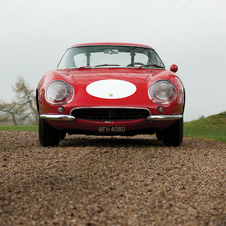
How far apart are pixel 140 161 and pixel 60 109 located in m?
1.30

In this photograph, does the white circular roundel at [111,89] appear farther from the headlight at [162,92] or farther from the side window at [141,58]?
the side window at [141,58]

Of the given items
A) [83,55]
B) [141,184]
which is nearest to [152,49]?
[83,55]

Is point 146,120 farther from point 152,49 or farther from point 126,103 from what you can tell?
point 152,49

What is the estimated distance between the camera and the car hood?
4.08m

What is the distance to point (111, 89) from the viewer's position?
3.95 meters

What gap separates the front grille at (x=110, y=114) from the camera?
396cm

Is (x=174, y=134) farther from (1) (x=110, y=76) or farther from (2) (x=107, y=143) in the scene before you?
(1) (x=110, y=76)

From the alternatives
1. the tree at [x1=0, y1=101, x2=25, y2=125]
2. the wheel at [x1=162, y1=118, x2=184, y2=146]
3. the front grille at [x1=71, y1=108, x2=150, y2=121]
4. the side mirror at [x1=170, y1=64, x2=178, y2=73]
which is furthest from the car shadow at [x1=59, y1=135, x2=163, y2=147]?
the tree at [x1=0, y1=101, x2=25, y2=125]

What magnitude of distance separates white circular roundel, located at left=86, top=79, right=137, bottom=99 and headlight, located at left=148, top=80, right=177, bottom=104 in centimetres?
26

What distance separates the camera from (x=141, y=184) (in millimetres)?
2631

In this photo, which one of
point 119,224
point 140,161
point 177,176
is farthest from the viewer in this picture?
point 140,161

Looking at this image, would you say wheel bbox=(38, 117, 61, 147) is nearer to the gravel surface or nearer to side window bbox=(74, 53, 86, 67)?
the gravel surface

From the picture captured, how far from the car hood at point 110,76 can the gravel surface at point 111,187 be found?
0.97m

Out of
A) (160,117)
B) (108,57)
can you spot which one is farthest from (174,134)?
(108,57)
